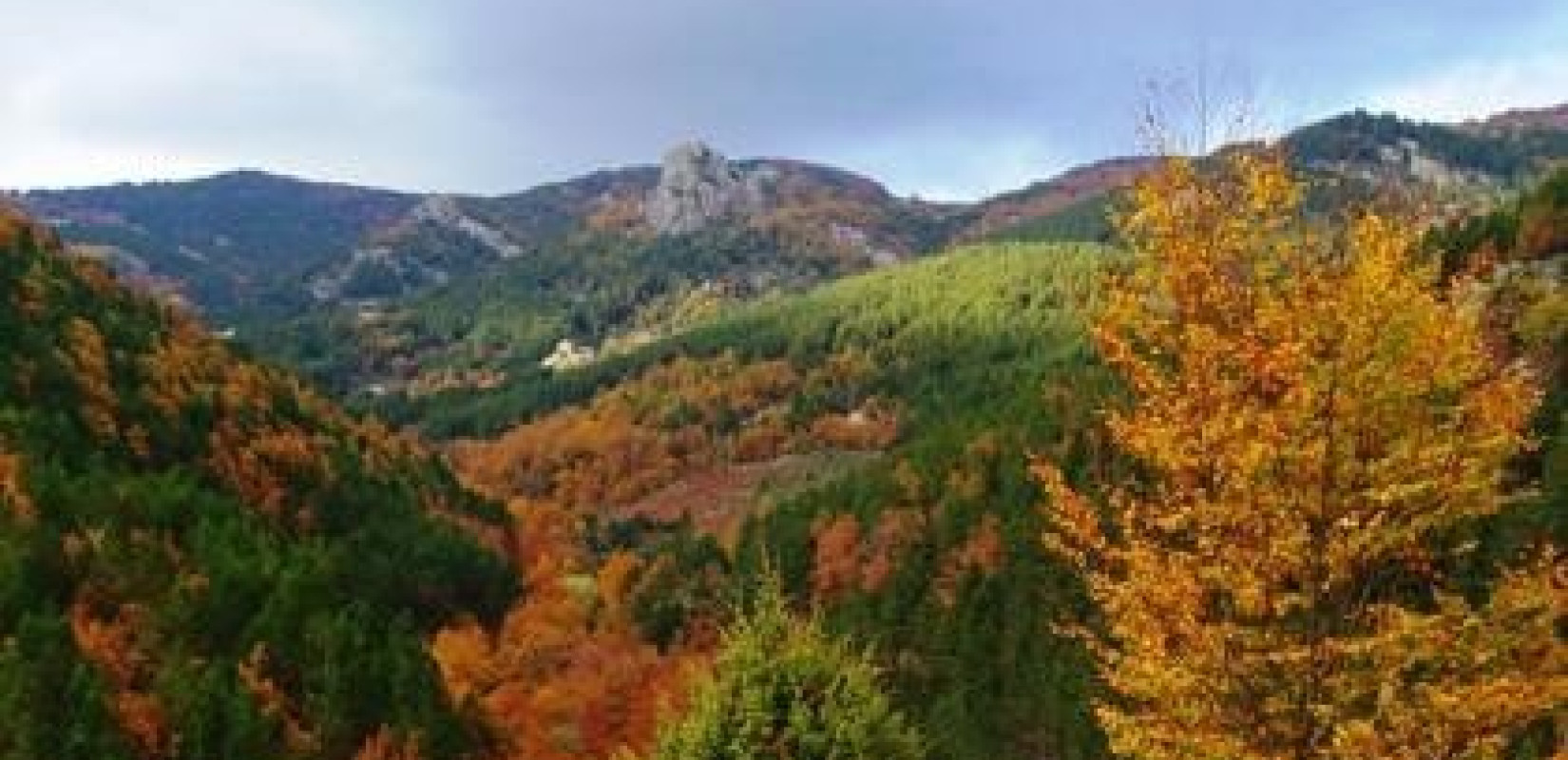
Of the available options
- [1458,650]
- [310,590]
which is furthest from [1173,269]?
[310,590]

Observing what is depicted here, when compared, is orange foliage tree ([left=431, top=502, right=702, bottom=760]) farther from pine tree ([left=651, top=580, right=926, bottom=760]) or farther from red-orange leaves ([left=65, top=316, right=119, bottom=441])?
pine tree ([left=651, top=580, right=926, bottom=760])

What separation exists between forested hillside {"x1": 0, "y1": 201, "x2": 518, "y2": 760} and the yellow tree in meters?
74.9

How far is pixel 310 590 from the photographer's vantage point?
128 metres

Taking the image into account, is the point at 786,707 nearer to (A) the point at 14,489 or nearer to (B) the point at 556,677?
(A) the point at 14,489

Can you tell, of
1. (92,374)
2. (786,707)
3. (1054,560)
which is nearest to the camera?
(786,707)

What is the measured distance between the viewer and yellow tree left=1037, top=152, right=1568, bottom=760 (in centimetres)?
2719

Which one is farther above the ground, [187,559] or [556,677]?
[187,559]

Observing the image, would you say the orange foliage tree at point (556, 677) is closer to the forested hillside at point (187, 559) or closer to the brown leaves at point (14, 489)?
the forested hillside at point (187, 559)

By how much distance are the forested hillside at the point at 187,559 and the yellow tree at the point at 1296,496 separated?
246ft

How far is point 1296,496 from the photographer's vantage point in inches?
1073

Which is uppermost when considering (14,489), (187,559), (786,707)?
(786,707)

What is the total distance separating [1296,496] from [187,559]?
111027 mm

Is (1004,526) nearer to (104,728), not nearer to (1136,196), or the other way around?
(104,728)

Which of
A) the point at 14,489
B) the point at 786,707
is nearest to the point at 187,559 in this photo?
the point at 14,489
